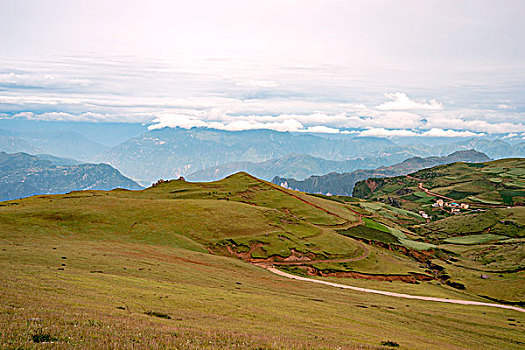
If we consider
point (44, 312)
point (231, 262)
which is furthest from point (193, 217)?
point (44, 312)

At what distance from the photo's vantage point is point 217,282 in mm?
53062

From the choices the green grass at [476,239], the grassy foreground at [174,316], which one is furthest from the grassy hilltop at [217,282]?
the green grass at [476,239]

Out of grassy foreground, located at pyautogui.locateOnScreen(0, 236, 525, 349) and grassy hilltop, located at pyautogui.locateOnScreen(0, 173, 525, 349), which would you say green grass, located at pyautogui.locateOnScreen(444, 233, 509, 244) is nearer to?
grassy hilltop, located at pyautogui.locateOnScreen(0, 173, 525, 349)

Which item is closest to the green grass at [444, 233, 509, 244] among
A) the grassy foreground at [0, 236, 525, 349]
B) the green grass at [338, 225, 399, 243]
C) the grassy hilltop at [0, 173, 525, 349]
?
the grassy hilltop at [0, 173, 525, 349]

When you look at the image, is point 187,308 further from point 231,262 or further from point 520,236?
point 520,236

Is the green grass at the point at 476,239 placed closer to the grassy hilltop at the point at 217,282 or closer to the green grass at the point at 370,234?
the grassy hilltop at the point at 217,282

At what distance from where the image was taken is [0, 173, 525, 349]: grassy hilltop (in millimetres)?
19203

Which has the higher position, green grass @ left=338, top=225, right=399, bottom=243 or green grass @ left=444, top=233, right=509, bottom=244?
green grass @ left=338, top=225, right=399, bottom=243

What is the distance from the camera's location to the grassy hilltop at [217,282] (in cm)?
1920

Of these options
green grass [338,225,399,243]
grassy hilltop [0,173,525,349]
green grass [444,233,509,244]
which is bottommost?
green grass [444,233,509,244]

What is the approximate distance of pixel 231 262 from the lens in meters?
78.5

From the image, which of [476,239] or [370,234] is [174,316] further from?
[476,239]

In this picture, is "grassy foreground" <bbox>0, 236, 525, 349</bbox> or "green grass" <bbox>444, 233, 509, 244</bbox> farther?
"green grass" <bbox>444, 233, 509, 244</bbox>

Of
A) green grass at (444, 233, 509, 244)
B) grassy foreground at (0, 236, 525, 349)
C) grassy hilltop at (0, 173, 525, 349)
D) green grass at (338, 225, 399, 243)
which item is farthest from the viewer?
green grass at (444, 233, 509, 244)
